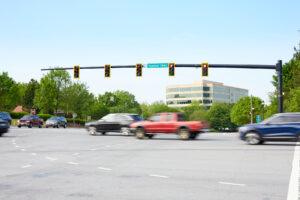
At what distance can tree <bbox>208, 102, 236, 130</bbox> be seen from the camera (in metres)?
118

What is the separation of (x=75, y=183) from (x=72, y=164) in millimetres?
3024

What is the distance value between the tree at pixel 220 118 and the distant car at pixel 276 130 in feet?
336

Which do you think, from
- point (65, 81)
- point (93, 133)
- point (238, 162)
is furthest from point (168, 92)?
point (238, 162)

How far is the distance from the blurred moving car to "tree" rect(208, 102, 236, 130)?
9894cm

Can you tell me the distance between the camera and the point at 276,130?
16.4 metres

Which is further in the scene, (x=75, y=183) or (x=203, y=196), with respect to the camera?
(x=75, y=183)

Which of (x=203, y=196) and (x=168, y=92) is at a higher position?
(x=168, y=92)

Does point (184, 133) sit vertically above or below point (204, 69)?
below

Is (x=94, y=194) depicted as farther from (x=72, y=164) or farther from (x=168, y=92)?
(x=168, y=92)

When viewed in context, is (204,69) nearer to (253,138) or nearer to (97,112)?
(253,138)

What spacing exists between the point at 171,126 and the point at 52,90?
60.4 m

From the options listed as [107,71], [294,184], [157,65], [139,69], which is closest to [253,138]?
[294,184]

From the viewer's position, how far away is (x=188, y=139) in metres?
21.0

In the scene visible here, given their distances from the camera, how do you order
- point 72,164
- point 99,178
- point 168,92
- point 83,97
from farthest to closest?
point 168,92
point 83,97
point 72,164
point 99,178
